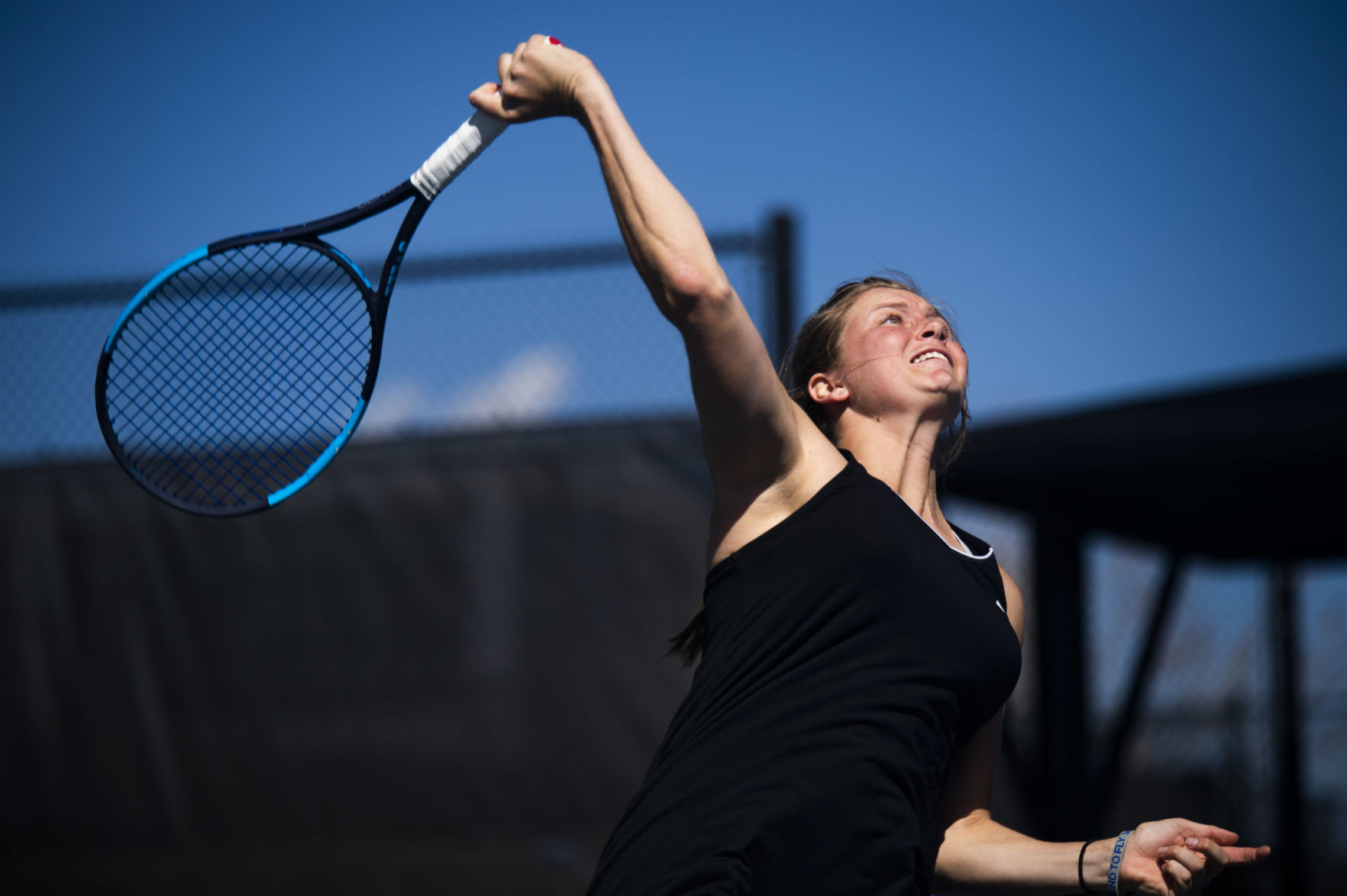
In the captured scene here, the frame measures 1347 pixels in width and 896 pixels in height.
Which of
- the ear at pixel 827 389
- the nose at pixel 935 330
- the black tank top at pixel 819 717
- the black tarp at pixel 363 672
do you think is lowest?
the black tarp at pixel 363 672

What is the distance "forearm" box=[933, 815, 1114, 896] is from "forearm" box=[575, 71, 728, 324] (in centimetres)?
104

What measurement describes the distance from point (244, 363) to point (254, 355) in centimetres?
3

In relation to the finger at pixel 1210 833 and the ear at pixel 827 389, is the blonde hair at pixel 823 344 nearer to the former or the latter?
the ear at pixel 827 389

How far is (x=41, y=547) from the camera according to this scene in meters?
4.84

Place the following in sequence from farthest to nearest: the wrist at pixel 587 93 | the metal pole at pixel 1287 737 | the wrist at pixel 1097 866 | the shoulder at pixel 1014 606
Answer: the metal pole at pixel 1287 737 < the shoulder at pixel 1014 606 < the wrist at pixel 1097 866 < the wrist at pixel 587 93

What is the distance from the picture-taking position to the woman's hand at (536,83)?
167cm

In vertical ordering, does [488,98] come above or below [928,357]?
above

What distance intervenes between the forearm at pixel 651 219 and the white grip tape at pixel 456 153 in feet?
0.93

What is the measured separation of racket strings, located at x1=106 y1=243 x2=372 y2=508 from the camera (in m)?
2.23

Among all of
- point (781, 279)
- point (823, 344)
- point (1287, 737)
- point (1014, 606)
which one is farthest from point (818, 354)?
point (1287, 737)

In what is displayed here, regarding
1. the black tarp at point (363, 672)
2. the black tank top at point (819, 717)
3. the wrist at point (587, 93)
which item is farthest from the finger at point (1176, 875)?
the black tarp at point (363, 672)

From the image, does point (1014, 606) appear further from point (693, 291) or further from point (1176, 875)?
point (693, 291)

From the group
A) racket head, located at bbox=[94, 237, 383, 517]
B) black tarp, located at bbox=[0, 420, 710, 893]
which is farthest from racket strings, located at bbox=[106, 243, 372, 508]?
black tarp, located at bbox=[0, 420, 710, 893]

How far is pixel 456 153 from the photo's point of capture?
196 centimetres
